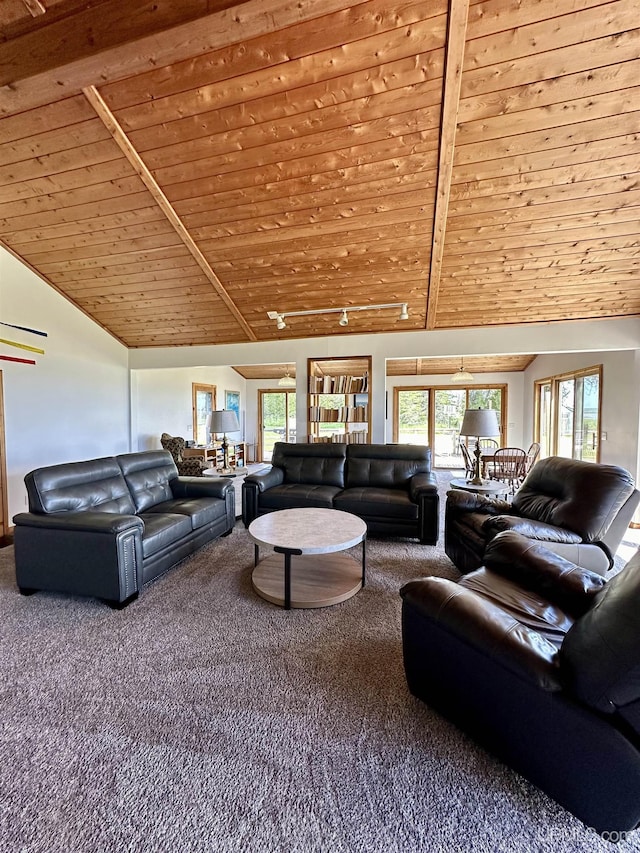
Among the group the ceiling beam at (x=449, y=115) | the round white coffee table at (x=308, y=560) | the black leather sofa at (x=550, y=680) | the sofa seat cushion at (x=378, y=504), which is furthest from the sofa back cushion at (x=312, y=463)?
the black leather sofa at (x=550, y=680)

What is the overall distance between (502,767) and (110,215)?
495cm

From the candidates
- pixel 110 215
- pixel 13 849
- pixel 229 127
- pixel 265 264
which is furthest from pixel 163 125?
pixel 13 849

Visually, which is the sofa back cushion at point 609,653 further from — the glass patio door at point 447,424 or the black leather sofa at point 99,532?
the glass patio door at point 447,424

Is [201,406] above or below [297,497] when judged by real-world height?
above

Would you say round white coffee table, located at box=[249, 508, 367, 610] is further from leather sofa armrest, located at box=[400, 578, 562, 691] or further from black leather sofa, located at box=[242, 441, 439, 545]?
leather sofa armrest, located at box=[400, 578, 562, 691]

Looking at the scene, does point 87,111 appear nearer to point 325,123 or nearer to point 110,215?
point 110,215

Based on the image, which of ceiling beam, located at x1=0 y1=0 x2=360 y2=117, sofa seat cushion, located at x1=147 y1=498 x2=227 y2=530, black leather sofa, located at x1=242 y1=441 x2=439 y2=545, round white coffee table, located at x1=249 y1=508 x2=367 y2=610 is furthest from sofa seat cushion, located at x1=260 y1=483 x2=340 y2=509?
ceiling beam, located at x1=0 y1=0 x2=360 y2=117

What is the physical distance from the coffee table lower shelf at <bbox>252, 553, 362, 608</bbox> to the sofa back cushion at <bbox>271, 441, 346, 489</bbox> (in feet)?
4.63

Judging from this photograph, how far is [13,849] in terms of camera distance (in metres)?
1.14

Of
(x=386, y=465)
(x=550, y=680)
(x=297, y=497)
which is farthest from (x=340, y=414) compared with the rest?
(x=550, y=680)

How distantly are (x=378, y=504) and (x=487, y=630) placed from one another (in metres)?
2.48

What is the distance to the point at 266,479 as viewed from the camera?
14.4 ft

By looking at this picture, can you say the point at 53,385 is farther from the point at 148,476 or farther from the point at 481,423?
the point at 481,423

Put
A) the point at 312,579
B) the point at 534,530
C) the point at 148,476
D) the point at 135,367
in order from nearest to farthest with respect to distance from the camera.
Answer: the point at 534,530
the point at 312,579
the point at 148,476
the point at 135,367
